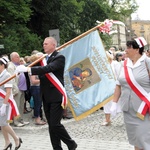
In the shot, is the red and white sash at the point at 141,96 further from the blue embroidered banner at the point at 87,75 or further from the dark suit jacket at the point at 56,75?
the blue embroidered banner at the point at 87,75

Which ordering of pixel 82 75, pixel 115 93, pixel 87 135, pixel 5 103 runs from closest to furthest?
1. pixel 115 93
2. pixel 5 103
3. pixel 87 135
4. pixel 82 75

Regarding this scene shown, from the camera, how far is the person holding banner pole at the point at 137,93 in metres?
4.21

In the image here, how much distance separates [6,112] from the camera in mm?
5855

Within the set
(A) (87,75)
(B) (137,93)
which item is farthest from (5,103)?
(B) (137,93)

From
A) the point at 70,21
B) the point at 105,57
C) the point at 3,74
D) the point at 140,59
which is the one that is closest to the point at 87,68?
the point at 105,57

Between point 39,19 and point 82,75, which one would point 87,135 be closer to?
point 82,75

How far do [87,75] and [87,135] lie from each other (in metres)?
1.28

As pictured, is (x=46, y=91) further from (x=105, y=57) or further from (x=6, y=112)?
(x=105, y=57)

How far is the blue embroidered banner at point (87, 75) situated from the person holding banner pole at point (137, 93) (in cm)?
274

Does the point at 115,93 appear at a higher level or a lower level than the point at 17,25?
lower

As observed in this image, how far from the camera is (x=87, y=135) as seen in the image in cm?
683

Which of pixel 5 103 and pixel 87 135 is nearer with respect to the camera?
pixel 5 103

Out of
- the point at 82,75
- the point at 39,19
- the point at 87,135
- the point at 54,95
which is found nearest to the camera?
the point at 54,95

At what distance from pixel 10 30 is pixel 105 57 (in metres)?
10.8
